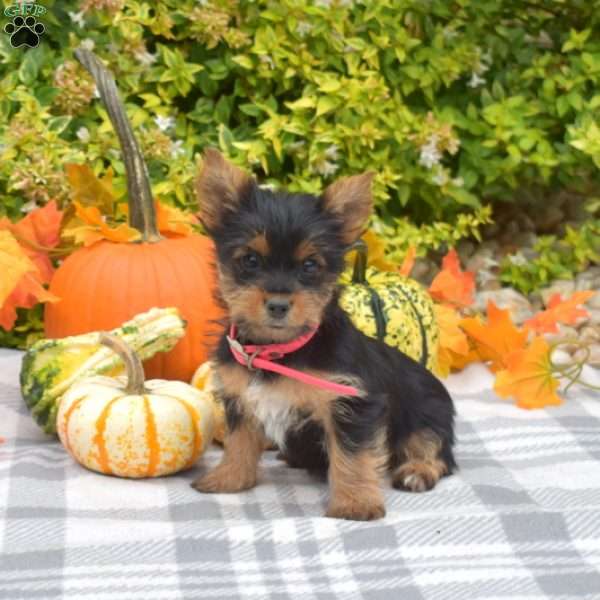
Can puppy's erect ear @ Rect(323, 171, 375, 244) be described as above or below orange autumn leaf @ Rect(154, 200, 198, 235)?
above

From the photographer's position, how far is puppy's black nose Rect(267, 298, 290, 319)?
3.75 metres

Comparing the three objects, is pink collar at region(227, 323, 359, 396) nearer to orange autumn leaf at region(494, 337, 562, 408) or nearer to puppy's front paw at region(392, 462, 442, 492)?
puppy's front paw at region(392, 462, 442, 492)

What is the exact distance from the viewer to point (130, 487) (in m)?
4.32

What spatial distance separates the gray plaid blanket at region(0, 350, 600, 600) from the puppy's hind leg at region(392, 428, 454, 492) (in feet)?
0.21

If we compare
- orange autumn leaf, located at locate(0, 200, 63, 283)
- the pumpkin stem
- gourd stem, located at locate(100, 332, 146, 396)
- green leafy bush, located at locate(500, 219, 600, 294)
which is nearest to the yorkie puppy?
gourd stem, located at locate(100, 332, 146, 396)

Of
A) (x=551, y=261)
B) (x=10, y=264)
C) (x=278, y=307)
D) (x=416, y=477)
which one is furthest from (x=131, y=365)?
(x=551, y=261)

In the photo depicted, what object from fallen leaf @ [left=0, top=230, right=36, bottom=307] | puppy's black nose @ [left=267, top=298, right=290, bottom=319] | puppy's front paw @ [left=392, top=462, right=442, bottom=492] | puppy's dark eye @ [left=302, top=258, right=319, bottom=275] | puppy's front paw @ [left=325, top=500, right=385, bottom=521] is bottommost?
puppy's front paw @ [left=392, top=462, right=442, bottom=492]

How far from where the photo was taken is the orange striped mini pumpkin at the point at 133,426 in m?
4.32

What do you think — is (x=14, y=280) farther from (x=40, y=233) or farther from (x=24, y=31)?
(x=24, y=31)

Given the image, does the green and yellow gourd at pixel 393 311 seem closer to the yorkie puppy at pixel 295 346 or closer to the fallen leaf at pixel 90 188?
the yorkie puppy at pixel 295 346

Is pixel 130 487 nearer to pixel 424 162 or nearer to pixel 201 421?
pixel 201 421

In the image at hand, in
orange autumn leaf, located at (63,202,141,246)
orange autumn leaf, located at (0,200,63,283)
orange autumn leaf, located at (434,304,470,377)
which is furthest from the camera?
orange autumn leaf, located at (434,304,470,377)

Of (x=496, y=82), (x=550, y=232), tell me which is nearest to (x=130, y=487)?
(x=496, y=82)

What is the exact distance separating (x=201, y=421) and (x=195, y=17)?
2.86 meters
